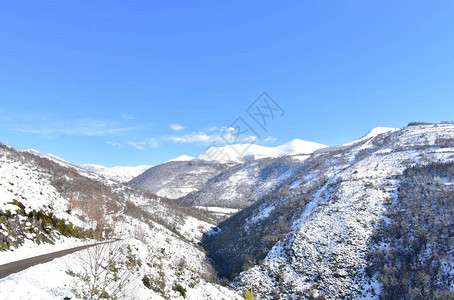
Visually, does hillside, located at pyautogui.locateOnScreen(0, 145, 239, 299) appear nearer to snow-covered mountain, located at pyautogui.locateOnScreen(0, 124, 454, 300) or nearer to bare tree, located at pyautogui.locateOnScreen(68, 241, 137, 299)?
bare tree, located at pyautogui.locateOnScreen(68, 241, 137, 299)

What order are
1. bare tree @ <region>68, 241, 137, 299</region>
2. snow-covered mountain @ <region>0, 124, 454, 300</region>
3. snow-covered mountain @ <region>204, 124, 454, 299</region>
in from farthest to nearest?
snow-covered mountain @ <region>204, 124, 454, 299</region>
snow-covered mountain @ <region>0, 124, 454, 300</region>
bare tree @ <region>68, 241, 137, 299</region>

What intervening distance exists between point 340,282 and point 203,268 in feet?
85.7

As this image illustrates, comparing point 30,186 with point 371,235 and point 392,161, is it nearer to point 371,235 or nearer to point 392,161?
point 371,235

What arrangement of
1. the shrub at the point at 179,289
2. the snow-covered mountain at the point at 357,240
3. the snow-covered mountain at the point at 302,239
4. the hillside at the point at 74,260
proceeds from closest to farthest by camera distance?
1. the hillside at the point at 74,260
2. the snow-covered mountain at the point at 302,239
3. the shrub at the point at 179,289
4. the snow-covered mountain at the point at 357,240

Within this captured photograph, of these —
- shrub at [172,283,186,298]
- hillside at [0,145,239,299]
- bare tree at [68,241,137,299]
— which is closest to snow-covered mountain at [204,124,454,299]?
hillside at [0,145,239,299]

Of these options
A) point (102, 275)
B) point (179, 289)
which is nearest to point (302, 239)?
point (179, 289)

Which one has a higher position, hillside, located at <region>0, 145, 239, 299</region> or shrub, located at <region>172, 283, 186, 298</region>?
hillside, located at <region>0, 145, 239, 299</region>

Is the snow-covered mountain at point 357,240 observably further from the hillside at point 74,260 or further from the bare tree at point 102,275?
the bare tree at point 102,275

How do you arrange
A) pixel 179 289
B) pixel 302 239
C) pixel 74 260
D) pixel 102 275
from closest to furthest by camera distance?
1. pixel 102 275
2. pixel 74 260
3. pixel 179 289
4. pixel 302 239

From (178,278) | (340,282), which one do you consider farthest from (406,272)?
(178,278)

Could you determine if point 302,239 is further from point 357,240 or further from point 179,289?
point 179,289

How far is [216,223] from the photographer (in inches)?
4161

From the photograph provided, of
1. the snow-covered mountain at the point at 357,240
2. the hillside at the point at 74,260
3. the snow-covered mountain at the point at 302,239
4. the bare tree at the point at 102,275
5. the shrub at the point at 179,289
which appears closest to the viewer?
the bare tree at the point at 102,275

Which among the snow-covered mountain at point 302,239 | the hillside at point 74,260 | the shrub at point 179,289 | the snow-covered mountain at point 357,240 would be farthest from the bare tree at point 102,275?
the snow-covered mountain at point 357,240
